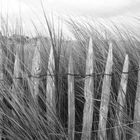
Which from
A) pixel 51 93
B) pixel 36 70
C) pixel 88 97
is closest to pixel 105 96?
pixel 88 97

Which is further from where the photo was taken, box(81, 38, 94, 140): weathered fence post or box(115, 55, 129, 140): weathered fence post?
box(115, 55, 129, 140): weathered fence post

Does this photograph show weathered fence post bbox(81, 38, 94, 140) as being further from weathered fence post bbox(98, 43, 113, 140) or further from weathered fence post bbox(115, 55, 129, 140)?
weathered fence post bbox(115, 55, 129, 140)

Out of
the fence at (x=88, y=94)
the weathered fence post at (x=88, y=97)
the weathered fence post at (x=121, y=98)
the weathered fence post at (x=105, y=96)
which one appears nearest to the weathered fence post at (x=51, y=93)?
the fence at (x=88, y=94)

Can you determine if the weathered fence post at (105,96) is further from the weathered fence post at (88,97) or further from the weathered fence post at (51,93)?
the weathered fence post at (51,93)

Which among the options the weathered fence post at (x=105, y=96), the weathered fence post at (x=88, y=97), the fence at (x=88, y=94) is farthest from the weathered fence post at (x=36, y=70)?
the weathered fence post at (x=105, y=96)

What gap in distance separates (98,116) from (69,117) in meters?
0.42

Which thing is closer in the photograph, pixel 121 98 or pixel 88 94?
pixel 88 94

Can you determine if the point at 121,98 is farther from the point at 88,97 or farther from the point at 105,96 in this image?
the point at 88,97

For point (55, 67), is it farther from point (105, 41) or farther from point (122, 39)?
point (122, 39)

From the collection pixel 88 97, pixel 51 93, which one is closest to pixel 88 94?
pixel 88 97

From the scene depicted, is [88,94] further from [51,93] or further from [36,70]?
[36,70]

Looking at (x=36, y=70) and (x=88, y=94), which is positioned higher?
(x=36, y=70)

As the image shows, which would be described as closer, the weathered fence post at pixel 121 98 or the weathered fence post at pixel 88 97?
the weathered fence post at pixel 88 97

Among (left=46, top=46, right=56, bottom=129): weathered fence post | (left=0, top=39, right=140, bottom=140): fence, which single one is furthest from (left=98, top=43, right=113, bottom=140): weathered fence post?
(left=46, top=46, right=56, bottom=129): weathered fence post
